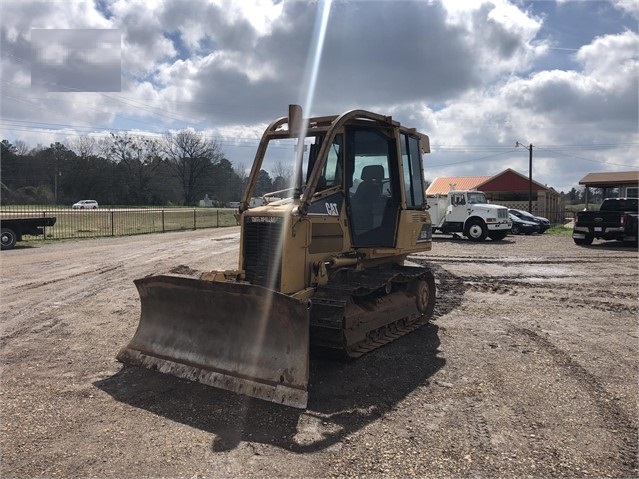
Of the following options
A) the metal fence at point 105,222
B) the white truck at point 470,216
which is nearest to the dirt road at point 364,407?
the metal fence at point 105,222

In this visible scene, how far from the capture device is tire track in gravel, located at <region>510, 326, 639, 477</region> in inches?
143

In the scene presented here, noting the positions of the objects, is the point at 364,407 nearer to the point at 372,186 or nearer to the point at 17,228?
the point at 372,186

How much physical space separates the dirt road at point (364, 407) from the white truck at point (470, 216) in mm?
13870

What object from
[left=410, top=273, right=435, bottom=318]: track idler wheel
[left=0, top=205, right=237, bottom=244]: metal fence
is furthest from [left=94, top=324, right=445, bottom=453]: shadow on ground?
[left=0, top=205, right=237, bottom=244]: metal fence

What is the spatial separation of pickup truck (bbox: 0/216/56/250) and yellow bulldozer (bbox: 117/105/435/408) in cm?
1482

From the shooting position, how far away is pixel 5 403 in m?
4.44

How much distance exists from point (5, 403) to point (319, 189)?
388cm

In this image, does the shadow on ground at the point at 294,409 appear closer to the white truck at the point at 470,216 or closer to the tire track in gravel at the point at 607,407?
the tire track in gravel at the point at 607,407

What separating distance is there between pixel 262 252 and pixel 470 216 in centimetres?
1838

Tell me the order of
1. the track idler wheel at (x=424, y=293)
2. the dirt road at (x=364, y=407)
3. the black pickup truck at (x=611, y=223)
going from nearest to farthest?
the dirt road at (x=364, y=407) < the track idler wheel at (x=424, y=293) < the black pickup truck at (x=611, y=223)

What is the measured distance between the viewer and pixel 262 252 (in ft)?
18.2

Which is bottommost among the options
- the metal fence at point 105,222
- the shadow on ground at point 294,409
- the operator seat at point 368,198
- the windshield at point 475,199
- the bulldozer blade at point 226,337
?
the shadow on ground at point 294,409

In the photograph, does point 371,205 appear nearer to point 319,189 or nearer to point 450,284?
point 319,189

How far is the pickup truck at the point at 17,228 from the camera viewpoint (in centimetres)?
1759
